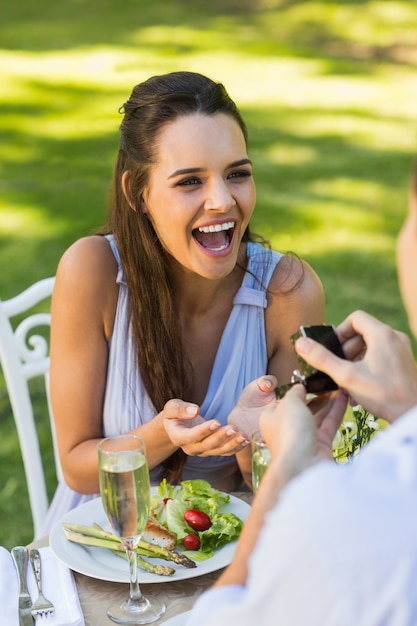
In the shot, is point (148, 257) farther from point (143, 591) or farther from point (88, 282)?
point (143, 591)

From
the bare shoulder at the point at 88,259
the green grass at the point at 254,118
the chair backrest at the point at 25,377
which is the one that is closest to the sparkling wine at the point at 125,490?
the bare shoulder at the point at 88,259

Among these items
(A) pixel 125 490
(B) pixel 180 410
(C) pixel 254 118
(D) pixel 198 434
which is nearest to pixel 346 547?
(A) pixel 125 490

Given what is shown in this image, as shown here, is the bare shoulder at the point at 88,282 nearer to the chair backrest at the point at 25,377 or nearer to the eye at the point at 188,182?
the chair backrest at the point at 25,377

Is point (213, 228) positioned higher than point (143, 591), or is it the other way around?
point (213, 228)

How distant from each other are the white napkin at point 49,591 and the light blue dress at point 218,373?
2.80ft

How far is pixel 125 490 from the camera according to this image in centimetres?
199

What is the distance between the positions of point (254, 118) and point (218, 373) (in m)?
6.35

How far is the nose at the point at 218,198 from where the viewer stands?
2.86 metres

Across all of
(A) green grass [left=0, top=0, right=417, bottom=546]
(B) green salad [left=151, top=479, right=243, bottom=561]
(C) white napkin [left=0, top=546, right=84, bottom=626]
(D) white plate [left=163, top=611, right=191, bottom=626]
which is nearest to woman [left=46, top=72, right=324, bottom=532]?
(B) green salad [left=151, top=479, right=243, bottom=561]

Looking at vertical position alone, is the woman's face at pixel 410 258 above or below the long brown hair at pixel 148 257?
above

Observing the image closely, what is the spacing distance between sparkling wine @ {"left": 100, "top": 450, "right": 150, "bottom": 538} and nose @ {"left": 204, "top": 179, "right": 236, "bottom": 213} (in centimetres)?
103

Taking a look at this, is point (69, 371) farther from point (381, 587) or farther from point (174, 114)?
point (381, 587)

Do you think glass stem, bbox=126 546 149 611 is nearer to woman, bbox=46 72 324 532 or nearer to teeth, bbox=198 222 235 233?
woman, bbox=46 72 324 532

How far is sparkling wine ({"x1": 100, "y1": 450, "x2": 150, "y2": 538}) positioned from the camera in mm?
1992
